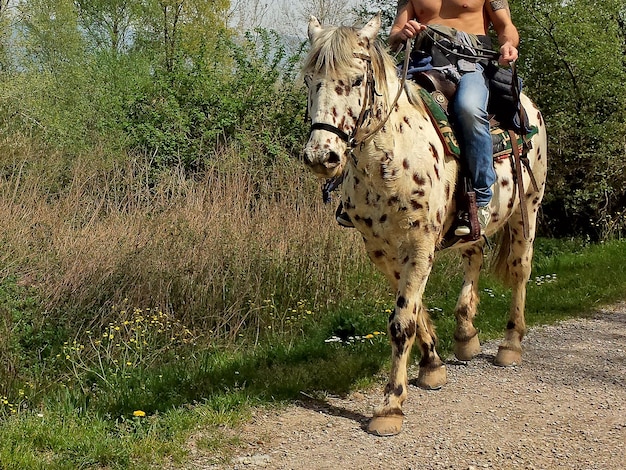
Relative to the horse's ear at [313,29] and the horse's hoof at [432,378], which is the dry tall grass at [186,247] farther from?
the horse's ear at [313,29]

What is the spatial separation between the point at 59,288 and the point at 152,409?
2.91 m

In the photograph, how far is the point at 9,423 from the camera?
4.19 metres

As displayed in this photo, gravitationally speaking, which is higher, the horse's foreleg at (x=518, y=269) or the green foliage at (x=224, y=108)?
the green foliage at (x=224, y=108)

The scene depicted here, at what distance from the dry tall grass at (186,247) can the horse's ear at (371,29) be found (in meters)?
3.60

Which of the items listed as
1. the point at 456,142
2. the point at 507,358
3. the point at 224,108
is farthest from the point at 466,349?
the point at 224,108

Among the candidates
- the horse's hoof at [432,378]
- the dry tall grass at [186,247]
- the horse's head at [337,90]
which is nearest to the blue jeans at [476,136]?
the horse's head at [337,90]

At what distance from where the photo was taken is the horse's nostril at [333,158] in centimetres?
360

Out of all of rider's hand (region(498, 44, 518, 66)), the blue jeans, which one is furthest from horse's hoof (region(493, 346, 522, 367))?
rider's hand (region(498, 44, 518, 66))

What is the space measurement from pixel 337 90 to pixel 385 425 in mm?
2070

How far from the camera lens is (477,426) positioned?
14.5ft

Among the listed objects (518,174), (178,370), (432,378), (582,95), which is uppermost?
(582,95)

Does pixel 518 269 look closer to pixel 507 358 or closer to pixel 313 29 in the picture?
pixel 507 358

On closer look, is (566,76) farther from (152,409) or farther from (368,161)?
(152,409)

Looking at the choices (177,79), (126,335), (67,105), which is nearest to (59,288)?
(126,335)
